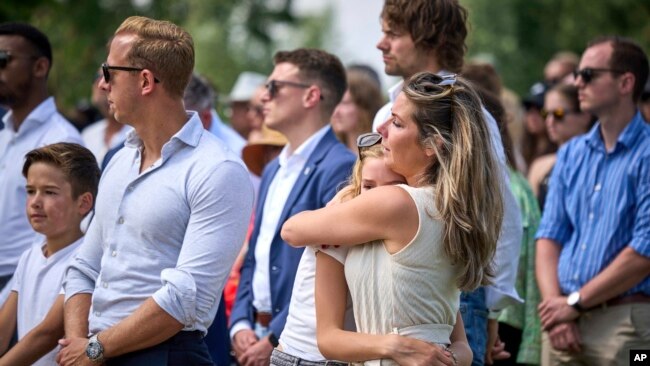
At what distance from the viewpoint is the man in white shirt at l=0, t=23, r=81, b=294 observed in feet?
20.8

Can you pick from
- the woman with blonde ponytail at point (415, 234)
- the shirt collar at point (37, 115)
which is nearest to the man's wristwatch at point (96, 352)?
the woman with blonde ponytail at point (415, 234)

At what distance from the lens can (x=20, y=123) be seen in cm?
671

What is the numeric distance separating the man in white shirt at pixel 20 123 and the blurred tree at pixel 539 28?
1897cm

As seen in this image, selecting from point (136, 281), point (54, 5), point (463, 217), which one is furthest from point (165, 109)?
point (54, 5)

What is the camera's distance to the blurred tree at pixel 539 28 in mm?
26172

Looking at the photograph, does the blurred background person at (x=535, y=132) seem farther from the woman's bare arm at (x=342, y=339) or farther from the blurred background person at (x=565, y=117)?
the woman's bare arm at (x=342, y=339)

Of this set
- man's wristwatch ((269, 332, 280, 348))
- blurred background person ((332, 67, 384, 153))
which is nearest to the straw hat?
blurred background person ((332, 67, 384, 153))

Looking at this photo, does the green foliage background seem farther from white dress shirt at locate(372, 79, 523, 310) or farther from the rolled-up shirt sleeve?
the rolled-up shirt sleeve

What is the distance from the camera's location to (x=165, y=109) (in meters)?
4.75

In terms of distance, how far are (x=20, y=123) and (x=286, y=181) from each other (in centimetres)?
178

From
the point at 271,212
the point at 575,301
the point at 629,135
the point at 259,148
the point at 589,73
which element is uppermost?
the point at 589,73

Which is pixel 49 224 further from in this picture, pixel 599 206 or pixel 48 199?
pixel 599 206

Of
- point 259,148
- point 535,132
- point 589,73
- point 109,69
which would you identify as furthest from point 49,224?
point 535,132

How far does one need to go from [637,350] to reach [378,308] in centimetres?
284
